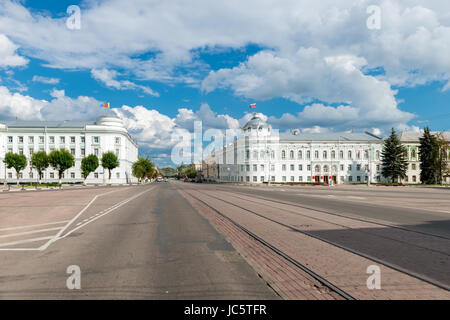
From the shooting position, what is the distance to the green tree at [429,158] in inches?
2726

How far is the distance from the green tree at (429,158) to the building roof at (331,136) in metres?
13.7

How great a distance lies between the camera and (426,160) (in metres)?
70.5

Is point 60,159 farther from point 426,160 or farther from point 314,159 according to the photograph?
point 426,160

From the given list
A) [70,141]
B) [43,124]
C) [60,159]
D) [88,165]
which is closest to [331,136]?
[88,165]

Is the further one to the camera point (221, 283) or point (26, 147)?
point (26, 147)

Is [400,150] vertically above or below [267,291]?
above

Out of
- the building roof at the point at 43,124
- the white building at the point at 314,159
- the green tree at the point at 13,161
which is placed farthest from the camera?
the building roof at the point at 43,124

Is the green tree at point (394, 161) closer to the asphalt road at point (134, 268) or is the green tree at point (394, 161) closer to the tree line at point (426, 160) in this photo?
the tree line at point (426, 160)

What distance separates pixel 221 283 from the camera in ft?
18.0

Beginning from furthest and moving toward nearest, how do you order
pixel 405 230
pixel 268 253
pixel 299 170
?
pixel 299 170 → pixel 405 230 → pixel 268 253

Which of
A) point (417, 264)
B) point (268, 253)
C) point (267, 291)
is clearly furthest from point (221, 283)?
point (417, 264)

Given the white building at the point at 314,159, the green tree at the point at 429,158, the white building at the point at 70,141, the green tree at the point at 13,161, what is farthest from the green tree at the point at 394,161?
the green tree at the point at 13,161

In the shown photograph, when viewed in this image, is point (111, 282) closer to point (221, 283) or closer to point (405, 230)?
point (221, 283)
